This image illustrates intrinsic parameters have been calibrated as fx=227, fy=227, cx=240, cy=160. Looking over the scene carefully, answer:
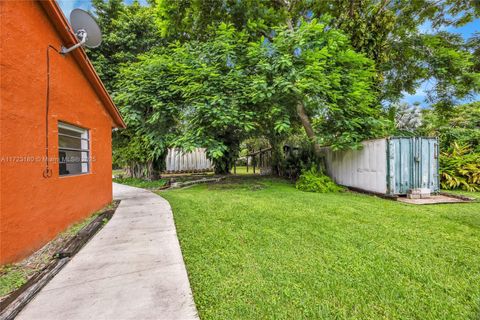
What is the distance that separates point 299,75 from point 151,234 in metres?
5.72

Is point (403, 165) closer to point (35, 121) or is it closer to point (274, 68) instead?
point (274, 68)

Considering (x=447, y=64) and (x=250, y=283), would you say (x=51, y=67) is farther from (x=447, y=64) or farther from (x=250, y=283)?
(x=447, y=64)

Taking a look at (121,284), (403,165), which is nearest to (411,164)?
(403,165)

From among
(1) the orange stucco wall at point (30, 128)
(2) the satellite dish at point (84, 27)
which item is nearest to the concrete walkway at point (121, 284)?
(1) the orange stucco wall at point (30, 128)

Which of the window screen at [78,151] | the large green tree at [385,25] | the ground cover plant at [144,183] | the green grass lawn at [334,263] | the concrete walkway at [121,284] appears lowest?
the green grass lawn at [334,263]

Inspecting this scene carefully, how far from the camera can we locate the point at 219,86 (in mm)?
7363

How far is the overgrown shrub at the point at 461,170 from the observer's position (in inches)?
288

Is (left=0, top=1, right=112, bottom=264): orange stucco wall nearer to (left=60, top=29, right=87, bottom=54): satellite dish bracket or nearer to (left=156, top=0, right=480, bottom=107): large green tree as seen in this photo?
(left=60, top=29, right=87, bottom=54): satellite dish bracket

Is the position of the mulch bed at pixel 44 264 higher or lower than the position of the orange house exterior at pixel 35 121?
lower

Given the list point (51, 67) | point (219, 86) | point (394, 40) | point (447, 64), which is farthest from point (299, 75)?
point (447, 64)

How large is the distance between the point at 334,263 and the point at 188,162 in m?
13.6

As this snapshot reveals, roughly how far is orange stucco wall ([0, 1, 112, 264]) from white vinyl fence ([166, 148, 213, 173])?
1093 centimetres

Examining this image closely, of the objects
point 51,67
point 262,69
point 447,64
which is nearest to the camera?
point 51,67

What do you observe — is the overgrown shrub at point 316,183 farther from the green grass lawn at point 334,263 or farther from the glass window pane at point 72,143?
the glass window pane at point 72,143
